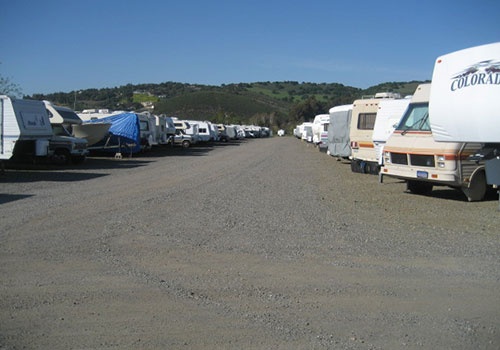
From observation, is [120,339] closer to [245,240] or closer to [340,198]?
A: [245,240]

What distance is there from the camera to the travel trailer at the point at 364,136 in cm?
2011

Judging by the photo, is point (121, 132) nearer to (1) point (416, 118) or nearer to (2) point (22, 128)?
(2) point (22, 128)

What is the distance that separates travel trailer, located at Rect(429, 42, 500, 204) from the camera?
10.2m

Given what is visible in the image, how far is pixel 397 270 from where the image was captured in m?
6.82

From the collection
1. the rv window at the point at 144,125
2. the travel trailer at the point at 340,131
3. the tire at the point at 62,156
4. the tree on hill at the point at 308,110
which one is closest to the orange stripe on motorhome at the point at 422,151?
the travel trailer at the point at 340,131

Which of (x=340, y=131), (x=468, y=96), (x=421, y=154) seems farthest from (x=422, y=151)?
(x=340, y=131)

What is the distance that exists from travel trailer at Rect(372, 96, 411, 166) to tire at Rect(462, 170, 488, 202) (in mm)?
5175

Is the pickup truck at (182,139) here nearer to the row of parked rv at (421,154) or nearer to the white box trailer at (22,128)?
the white box trailer at (22,128)

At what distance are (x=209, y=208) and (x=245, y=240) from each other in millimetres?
3252

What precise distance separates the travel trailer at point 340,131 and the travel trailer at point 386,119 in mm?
5746

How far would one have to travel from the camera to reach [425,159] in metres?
12.9

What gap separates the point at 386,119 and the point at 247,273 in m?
12.7

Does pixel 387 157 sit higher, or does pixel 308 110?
pixel 308 110

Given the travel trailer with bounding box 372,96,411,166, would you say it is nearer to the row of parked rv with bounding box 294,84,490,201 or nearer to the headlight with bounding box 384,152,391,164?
the row of parked rv with bounding box 294,84,490,201
